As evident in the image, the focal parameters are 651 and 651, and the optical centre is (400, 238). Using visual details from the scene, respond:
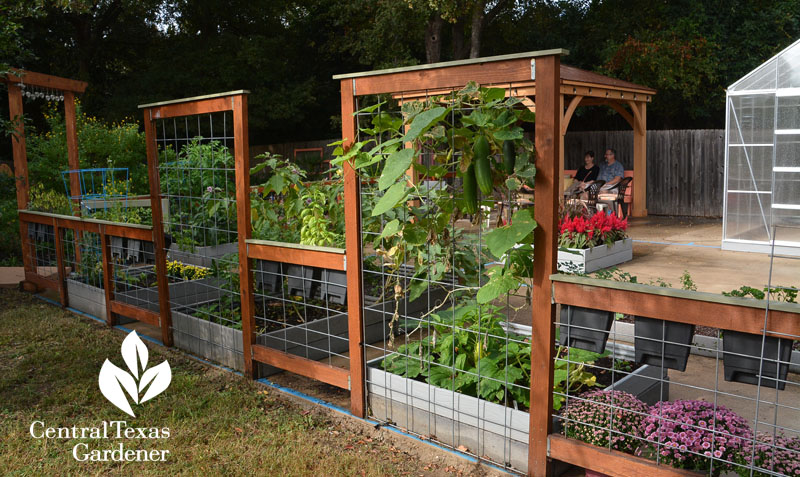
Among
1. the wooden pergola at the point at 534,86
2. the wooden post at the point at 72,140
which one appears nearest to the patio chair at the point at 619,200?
the wooden pergola at the point at 534,86

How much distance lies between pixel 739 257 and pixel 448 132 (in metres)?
7.29

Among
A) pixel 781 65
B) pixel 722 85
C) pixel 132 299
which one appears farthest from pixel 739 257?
pixel 722 85

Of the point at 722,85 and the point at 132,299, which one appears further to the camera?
the point at 722,85

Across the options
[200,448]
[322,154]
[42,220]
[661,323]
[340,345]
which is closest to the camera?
[661,323]

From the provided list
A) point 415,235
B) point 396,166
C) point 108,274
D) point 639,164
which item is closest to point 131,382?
point 108,274

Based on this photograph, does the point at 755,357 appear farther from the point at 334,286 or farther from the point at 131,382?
the point at 131,382

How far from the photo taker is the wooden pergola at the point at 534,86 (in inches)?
112

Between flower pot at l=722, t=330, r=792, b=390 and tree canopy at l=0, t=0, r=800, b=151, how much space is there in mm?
14630

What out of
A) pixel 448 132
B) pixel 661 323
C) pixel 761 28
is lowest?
pixel 661 323

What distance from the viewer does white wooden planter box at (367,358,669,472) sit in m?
3.01

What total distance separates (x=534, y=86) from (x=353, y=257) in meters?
3.53

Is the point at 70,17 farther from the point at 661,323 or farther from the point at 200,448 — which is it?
the point at 661,323

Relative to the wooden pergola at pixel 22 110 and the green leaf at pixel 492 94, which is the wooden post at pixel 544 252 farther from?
the wooden pergola at pixel 22 110

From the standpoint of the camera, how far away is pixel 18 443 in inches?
136
